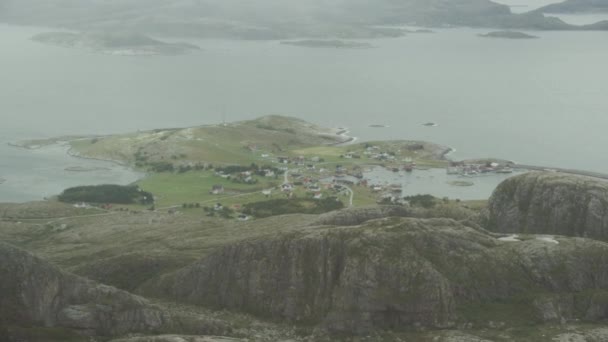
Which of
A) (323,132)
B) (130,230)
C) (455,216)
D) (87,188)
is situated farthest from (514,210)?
(323,132)

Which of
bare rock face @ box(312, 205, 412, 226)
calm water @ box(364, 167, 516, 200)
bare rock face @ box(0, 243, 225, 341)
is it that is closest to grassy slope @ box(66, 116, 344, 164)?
calm water @ box(364, 167, 516, 200)

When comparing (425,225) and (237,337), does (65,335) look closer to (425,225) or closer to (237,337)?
(237,337)

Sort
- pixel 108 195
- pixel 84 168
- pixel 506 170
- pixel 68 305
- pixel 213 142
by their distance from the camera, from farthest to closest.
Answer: pixel 213 142, pixel 84 168, pixel 506 170, pixel 108 195, pixel 68 305

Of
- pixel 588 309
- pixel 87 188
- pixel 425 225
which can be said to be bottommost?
pixel 87 188

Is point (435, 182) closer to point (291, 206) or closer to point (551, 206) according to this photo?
point (291, 206)

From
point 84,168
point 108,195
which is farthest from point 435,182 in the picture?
point 84,168

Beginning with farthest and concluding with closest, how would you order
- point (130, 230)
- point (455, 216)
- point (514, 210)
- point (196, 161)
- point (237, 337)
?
point (196, 161) → point (130, 230) → point (455, 216) → point (514, 210) → point (237, 337)

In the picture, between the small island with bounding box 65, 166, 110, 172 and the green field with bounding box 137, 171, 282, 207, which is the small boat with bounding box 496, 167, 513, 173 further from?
the small island with bounding box 65, 166, 110, 172
